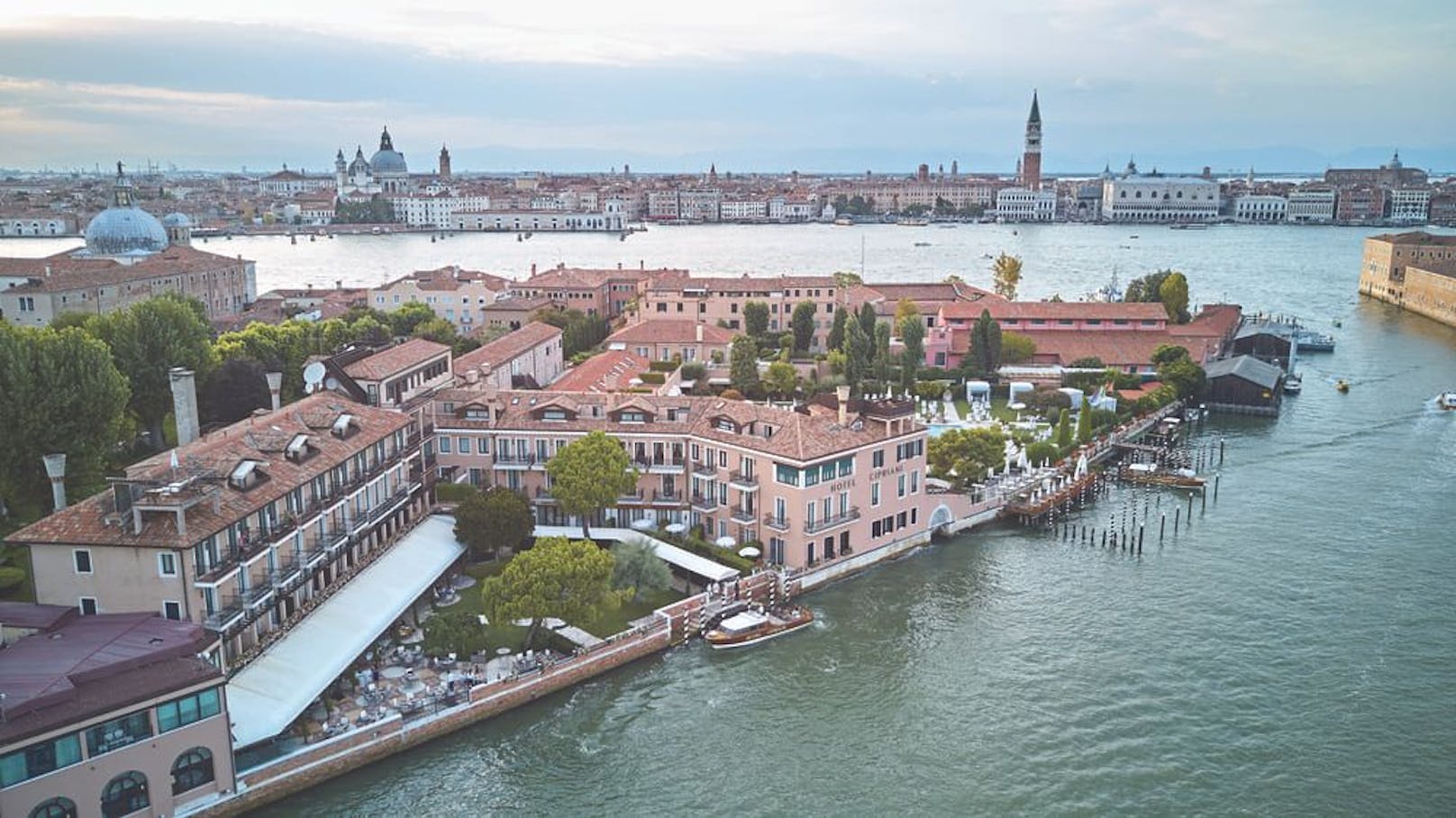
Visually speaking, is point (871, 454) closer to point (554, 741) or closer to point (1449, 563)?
point (554, 741)

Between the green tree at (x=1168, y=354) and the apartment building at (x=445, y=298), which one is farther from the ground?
the apartment building at (x=445, y=298)

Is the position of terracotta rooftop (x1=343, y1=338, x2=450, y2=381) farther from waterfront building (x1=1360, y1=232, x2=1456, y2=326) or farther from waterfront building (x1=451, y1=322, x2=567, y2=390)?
waterfront building (x1=1360, y1=232, x2=1456, y2=326)

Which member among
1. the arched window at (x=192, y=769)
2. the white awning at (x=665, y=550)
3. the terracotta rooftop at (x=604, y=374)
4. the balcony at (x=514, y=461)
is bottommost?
the arched window at (x=192, y=769)

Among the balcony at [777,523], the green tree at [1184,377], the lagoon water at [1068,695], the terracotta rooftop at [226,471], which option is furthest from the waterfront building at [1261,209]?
the terracotta rooftop at [226,471]

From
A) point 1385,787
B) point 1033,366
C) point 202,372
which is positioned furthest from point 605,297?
point 1385,787

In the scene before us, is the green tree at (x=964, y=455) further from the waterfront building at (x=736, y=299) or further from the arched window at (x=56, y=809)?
the arched window at (x=56, y=809)

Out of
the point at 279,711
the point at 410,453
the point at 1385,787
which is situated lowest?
the point at 1385,787

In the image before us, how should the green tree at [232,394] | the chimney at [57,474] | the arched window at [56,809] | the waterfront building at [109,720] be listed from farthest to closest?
1. the green tree at [232,394]
2. the chimney at [57,474]
3. the arched window at [56,809]
4. the waterfront building at [109,720]
